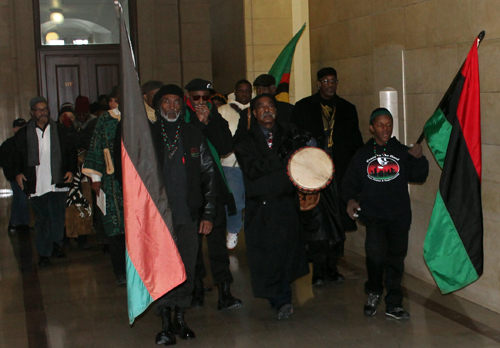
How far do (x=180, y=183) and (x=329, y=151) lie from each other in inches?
87.1

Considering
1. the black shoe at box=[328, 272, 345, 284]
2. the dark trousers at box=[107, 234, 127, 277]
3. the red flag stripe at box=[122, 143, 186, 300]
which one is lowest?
the black shoe at box=[328, 272, 345, 284]

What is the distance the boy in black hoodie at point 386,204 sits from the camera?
220 inches

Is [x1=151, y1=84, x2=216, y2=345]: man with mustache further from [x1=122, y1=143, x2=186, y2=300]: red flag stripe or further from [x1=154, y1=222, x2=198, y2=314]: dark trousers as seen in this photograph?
[x1=122, y1=143, x2=186, y2=300]: red flag stripe

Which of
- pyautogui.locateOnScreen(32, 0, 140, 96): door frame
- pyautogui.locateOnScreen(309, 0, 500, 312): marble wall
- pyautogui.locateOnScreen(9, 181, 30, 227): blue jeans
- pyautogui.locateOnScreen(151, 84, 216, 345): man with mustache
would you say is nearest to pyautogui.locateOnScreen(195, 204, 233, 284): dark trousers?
pyautogui.locateOnScreen(151, 84, 216, 345): man with mustache

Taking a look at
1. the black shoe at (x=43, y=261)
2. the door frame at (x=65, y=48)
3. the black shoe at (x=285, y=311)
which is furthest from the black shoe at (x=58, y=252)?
the door frame at (x=65, y=48)

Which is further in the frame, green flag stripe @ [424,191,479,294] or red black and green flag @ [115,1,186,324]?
green flag stripe @ [424,191,479,294]

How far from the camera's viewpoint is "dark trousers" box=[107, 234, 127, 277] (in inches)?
282

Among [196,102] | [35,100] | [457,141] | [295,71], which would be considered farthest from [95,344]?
[295,71]

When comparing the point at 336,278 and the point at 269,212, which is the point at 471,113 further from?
the point at 336,278

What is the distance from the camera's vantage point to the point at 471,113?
5.47 metres

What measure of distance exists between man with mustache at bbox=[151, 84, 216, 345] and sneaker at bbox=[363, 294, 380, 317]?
1.50m

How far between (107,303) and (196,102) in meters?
2.17

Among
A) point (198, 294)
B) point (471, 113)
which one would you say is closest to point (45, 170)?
point (198, 294)

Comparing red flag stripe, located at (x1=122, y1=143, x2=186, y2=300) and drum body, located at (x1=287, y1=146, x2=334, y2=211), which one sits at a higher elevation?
drum body, located at (x1=287, y1=146, x2=334, y2=211)
